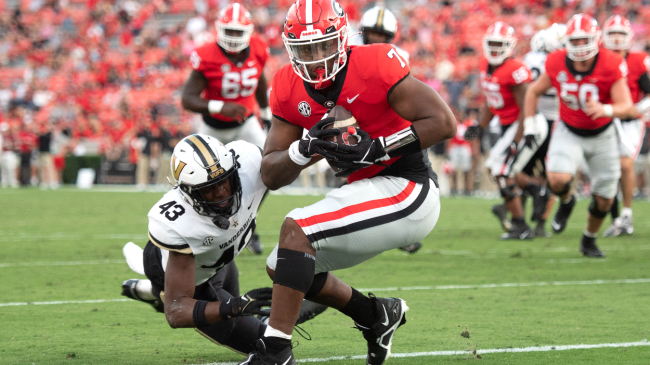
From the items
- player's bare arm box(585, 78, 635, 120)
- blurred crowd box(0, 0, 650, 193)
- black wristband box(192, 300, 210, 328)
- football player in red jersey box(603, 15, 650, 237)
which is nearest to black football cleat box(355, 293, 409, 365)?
black wristband box(192, 300, 210, 328)

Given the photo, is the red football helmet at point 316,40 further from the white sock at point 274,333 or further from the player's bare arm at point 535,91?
the player's bare arm at point 535,91

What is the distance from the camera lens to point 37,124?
20562 mm

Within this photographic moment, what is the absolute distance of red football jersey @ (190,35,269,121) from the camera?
7332mm

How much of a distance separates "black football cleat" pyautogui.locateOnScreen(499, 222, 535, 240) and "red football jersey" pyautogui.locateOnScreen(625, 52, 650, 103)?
6.24 feet

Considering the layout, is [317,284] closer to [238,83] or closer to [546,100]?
[238,83]

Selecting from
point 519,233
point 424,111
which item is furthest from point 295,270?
point 519,233

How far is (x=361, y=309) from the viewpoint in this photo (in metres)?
3.38

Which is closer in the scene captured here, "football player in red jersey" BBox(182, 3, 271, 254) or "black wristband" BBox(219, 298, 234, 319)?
"black wristband" BBox(219, 298, 234, 319)

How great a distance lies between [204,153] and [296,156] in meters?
0.50

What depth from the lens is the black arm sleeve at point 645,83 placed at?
7.62 meters

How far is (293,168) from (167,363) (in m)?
1.10

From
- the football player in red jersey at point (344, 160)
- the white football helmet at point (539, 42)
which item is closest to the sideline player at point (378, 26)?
the white football helmet at point (539, 42)

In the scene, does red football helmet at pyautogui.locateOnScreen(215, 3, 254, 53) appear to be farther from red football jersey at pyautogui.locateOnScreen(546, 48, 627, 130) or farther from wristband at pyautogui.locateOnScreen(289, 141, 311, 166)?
wristband at pyautogui.locateOnScreen(289, 141, 311, 166)

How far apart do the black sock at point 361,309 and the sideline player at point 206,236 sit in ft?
1.29
